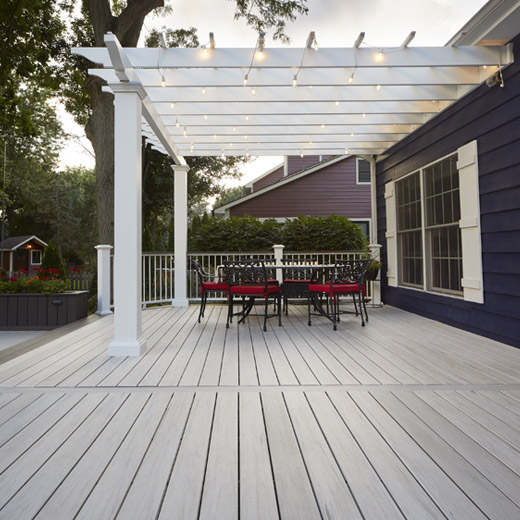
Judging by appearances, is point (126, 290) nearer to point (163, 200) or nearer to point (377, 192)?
point (377, 192)

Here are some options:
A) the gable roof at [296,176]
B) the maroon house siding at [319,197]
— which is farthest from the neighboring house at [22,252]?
the maroon house siding at [319,197]

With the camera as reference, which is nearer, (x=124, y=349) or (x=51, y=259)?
(x=124, y=349)

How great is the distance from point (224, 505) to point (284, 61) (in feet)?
12.1

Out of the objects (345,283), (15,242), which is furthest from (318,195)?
(15,242)

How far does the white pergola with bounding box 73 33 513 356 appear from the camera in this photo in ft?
11.3

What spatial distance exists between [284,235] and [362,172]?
17.1ft

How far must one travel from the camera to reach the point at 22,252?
22719 mm

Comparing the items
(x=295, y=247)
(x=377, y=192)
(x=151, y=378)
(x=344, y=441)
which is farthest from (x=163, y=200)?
(x=344, y=441)

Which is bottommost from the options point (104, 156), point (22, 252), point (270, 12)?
point (22, 252)

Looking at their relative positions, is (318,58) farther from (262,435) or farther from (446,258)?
(262,435)

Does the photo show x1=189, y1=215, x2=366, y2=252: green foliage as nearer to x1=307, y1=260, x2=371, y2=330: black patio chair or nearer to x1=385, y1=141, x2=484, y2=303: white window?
x1=385, y1=141, x2=484, y2=303: white window

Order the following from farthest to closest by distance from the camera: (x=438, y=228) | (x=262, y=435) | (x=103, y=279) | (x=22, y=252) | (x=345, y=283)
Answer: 1. (x=22, y=252)
2. (x=103, y=279)
3. (x=438, y=228)
4. (x=345, y=283)
5. (x=262, y=435)

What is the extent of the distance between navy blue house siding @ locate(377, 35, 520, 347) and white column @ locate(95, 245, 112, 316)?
15.7 feet

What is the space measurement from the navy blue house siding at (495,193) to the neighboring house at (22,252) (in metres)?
22.7
